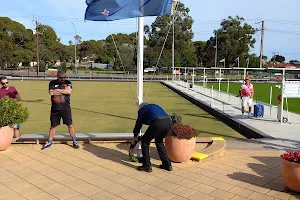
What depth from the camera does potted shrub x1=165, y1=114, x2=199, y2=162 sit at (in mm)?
5656

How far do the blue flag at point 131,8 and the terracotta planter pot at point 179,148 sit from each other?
2.40m

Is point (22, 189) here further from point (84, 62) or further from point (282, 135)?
point (84, 62)

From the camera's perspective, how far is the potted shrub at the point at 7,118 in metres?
6.30

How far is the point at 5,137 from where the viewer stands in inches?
251

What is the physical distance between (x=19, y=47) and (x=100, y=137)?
2714 inches

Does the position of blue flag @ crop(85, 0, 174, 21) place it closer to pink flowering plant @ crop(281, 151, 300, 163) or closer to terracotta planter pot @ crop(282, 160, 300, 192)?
pink flowering plant @ crop(281, 151, 300, 163)

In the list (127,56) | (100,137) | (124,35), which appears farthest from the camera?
(124,35)

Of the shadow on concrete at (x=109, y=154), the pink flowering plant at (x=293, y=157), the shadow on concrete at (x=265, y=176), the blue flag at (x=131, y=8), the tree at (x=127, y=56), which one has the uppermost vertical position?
the tree at (x=127, y=56)

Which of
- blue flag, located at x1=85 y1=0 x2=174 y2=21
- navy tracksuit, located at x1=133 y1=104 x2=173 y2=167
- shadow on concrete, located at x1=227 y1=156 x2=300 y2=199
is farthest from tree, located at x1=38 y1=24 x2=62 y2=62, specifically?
shadow on concrete, located at x1=227 y1=156 x2=300 y2=199

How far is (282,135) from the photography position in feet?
28.7

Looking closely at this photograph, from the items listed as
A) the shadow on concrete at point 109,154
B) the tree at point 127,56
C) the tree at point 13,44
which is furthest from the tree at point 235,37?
the shadow on concrete at point 109,154

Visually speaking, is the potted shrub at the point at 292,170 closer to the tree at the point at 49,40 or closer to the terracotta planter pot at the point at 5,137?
the terracotta planter pot at the point at 5,137

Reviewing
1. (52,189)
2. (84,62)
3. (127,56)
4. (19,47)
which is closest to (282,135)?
(52,189)

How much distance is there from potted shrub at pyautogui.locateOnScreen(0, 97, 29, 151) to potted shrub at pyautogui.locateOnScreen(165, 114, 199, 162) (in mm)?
3255
